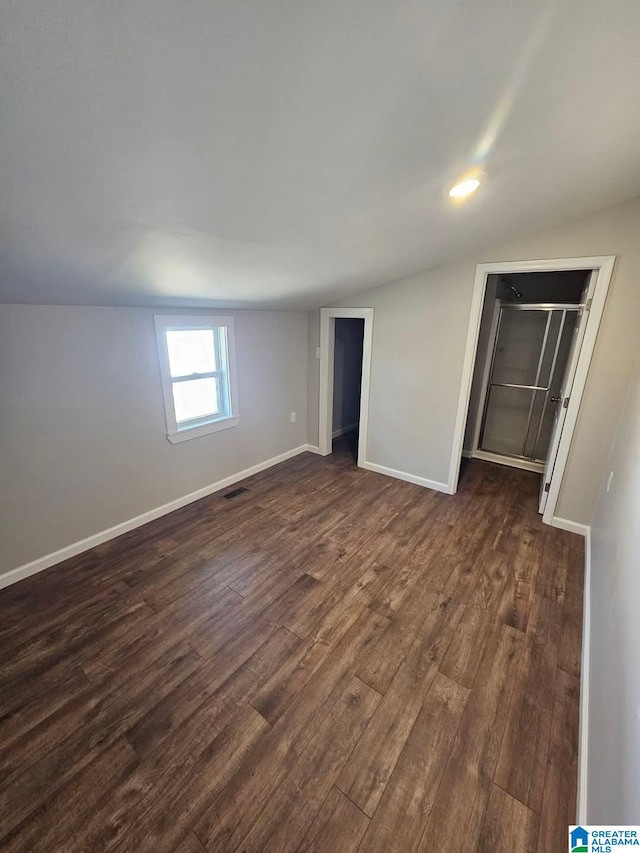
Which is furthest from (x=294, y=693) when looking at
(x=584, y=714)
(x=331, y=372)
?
(x=331, y=372)

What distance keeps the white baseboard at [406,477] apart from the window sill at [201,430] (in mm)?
1565

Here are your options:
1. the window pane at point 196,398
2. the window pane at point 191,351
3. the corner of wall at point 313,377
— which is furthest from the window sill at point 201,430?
the corner of wall at point 313,377

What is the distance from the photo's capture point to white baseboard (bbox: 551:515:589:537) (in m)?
2.83

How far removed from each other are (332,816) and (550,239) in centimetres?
349

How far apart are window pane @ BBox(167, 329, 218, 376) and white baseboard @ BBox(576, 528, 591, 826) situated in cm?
326

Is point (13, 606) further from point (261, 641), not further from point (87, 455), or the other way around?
point (261, 641)

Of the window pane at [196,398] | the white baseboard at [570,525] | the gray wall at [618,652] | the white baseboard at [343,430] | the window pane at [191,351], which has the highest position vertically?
the window pane at [191,351]

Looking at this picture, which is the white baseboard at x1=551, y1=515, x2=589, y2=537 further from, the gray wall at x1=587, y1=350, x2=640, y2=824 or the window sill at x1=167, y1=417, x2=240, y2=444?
the window sill at x1=167, y1=417, x2=240, y2=444

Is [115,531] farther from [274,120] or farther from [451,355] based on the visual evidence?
[451,355]

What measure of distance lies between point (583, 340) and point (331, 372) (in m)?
2.39

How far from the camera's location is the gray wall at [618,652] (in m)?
0.97

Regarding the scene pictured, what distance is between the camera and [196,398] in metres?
3.27

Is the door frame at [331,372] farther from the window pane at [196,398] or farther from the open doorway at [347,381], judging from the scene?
the window pane at [196,398]

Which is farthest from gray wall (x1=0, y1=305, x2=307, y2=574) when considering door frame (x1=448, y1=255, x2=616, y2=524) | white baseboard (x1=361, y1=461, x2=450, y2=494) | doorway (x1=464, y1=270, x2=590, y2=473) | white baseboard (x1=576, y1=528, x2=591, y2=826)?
white baseboard (x1=576, y1=528, x2=591, y2=826)
